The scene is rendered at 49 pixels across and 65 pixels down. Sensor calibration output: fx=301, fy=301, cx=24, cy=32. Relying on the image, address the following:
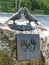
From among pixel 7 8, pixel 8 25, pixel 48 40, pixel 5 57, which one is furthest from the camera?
pixel 7 8

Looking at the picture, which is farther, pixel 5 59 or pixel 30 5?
pixel 30 5

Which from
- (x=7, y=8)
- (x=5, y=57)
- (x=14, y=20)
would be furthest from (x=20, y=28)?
(x=7, y=8)

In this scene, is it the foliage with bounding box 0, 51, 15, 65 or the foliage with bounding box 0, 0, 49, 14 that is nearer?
the foliage with bounding box 0, 51, 15, 65

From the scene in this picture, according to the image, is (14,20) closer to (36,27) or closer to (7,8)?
(36,27)

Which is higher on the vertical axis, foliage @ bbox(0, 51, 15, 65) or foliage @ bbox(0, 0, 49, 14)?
foliage @ bbox(0, 51, 15, 65)

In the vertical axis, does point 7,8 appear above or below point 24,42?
below

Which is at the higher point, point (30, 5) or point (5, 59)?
point (5, 59)

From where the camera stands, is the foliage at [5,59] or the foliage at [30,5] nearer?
the foliage at [5,59]

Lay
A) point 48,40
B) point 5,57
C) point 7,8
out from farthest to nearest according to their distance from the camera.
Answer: point 7,8, point 48,40, point 5,57

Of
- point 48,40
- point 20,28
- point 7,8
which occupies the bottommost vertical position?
point 7,8

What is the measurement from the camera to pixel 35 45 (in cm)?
502

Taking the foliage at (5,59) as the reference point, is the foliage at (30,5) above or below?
below

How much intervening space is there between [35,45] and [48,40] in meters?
0.81

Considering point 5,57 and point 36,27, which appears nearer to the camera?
point 5,57
